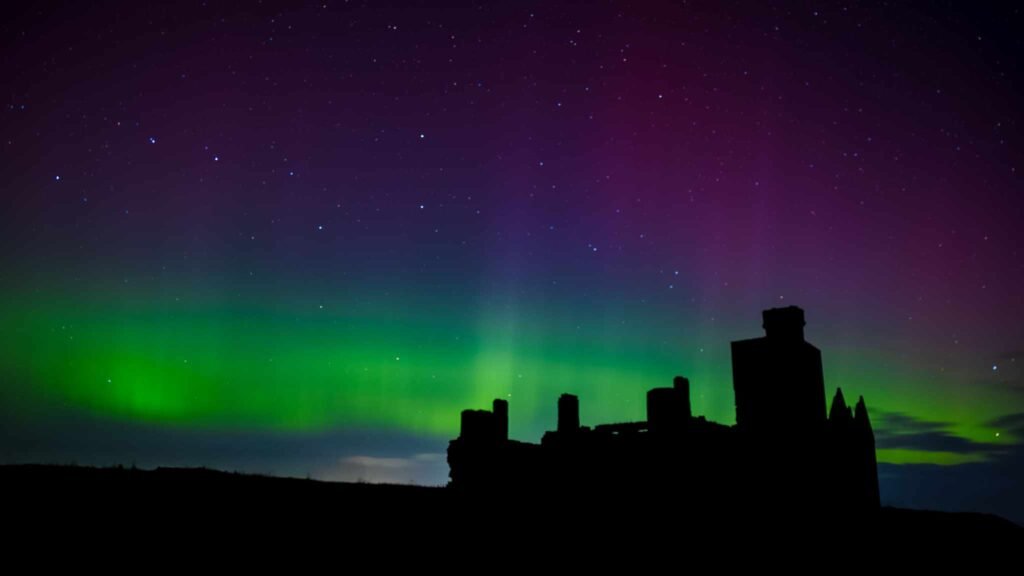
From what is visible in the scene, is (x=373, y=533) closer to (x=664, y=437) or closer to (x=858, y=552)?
(x=664, y=437)

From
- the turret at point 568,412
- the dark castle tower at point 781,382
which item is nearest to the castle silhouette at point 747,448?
the dark castle tower at point 781,382

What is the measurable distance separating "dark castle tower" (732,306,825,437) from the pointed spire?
9.60m

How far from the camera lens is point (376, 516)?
1054cm

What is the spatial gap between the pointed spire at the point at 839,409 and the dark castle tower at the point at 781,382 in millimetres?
9604

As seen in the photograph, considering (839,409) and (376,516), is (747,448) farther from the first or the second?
(839,409)

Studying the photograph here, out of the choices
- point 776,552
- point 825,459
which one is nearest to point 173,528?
point 776,552

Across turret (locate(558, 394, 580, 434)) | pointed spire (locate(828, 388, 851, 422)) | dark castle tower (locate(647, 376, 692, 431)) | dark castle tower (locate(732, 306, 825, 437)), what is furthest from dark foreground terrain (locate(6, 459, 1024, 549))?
pointed spire (locate(828, 388, 851, 422))

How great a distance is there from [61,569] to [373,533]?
4.02 m

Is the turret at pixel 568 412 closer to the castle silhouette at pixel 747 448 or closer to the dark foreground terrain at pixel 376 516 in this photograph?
the castle silhouette at pixel 747 448

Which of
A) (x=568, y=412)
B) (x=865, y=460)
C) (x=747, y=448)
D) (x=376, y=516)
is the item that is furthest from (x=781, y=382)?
(x=865, y=460)

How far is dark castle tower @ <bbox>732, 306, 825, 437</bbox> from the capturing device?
10.2m

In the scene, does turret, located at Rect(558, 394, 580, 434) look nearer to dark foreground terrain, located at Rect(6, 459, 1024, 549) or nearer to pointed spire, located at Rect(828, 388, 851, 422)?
dark foreground terrain, located at Rect(6, 459, 1024, 549)

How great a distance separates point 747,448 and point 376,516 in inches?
239

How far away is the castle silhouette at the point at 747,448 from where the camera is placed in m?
10.0
